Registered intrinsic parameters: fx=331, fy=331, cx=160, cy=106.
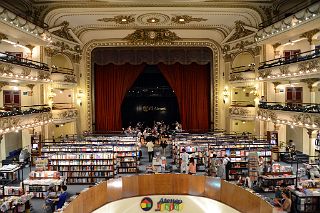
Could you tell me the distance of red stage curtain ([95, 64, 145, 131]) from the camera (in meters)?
23.4

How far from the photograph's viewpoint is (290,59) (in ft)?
49.9

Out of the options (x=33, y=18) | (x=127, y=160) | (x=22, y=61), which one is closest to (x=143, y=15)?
(x=33, y=18)

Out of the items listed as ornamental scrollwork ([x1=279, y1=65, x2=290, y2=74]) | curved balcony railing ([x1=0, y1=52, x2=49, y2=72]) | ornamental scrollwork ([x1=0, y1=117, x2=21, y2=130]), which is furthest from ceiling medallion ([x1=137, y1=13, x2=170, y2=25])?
ornamental scrollwork ([x1=0, y1=117, x2=21, y2=130])

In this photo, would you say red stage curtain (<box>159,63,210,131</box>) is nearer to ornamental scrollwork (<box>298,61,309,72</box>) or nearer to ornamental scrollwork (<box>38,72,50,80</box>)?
ornamental scrollwork (<box>38,72,50,80</box>)

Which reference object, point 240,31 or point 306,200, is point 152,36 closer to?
point 240,31

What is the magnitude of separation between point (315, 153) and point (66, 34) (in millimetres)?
15823

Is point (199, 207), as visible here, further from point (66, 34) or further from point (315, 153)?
point (66, 34)

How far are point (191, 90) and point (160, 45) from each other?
3.99 meters

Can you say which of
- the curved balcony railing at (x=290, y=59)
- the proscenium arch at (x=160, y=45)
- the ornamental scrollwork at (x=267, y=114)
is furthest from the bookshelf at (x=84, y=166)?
the curved balcony railing at (x=290, y=59)

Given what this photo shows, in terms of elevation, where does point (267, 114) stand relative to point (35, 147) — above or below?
above

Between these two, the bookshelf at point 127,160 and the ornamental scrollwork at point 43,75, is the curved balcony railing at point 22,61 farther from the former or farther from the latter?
the bookshelf at point 127,160

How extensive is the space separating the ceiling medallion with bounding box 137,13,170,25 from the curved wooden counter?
999 cm

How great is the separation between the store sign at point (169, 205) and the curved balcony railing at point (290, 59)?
7.85 metres

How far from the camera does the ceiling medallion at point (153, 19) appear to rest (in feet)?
61.7
